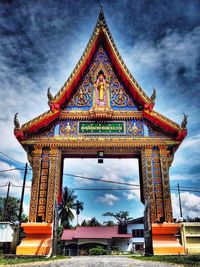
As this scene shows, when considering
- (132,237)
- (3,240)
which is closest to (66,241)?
(132,237)

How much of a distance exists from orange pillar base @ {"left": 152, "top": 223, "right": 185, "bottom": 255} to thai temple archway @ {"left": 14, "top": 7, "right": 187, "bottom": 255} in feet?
0.12

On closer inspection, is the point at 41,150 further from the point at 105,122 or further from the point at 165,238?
the point at 165,238

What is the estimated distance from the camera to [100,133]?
38.1ft

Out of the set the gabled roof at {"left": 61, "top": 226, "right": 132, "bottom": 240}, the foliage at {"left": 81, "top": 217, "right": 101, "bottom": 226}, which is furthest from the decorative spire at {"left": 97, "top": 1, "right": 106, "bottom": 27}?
the foliage at {"left": 81, "top": 217, "right": 101, "bottom": 226}

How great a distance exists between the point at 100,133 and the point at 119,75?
10.1 ft

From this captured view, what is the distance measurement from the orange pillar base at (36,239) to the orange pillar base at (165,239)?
3.91 metres

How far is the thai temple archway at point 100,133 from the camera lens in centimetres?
1041

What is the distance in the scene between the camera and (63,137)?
37.7 feet

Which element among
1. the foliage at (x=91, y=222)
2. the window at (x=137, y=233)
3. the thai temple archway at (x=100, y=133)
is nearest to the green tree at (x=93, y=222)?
the foliage at (x=91, y=222)

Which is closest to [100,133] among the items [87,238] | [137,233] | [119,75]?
[119,75]

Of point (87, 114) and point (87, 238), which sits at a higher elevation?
point (87, 114)

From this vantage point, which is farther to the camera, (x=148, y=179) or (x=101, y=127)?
(x=101, y=127)

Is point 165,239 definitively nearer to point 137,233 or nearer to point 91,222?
point 137,233

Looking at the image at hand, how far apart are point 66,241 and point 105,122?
78.7ft
